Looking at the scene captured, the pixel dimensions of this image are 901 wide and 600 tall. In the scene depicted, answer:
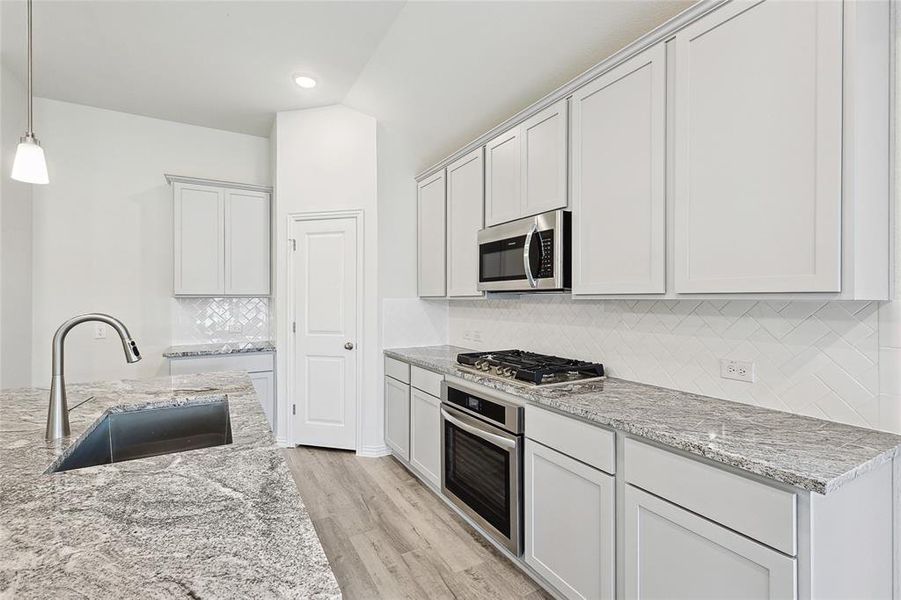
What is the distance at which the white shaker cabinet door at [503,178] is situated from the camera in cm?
254

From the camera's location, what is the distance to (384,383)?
3.71 m

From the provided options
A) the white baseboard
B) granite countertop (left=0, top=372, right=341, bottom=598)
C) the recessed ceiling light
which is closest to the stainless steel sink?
granite countertop (left=0, top=372, right=341, bottom=598)

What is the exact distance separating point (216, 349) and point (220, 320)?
59cm

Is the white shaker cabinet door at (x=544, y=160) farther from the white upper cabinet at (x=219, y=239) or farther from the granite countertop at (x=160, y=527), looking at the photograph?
the white upper cabinet at (x=219, y=239)

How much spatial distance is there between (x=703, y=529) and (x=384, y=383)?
2.76 meters

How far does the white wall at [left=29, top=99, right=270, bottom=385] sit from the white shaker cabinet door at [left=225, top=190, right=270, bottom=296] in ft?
1.99

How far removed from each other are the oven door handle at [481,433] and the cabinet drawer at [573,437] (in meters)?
0.15

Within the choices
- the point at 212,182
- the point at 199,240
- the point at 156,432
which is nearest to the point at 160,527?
the point at 156,432

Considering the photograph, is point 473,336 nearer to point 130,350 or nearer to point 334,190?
point 334,190

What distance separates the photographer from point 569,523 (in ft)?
5.90

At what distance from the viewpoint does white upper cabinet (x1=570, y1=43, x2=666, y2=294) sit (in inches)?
67.9

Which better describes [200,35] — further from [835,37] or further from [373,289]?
[835,37]

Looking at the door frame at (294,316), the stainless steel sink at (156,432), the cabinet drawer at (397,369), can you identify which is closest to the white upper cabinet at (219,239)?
the door frame at (294,316)

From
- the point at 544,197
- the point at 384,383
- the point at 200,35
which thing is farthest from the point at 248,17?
the point at 384,383
